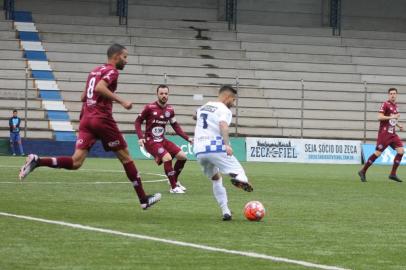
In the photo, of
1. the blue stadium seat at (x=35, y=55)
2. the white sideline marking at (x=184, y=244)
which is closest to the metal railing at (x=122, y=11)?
the blue stadium seat at (x=35, y=55)

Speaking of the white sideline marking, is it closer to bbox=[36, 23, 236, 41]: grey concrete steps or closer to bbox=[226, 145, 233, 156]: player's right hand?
bbox=[226, 145, 233, 156]: player's right hand

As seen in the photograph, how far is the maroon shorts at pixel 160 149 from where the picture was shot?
20925mm

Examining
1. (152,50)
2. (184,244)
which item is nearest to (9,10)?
(152,50)

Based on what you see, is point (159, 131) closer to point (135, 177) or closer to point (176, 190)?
point (176, 190)

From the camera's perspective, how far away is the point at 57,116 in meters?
43.2

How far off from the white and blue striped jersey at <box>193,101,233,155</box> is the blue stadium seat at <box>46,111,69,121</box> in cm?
2938

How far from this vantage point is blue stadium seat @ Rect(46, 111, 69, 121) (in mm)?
43094

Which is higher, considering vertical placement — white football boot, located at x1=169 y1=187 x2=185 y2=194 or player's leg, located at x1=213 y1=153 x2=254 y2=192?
player's leg, located at x1=213 y1=153 x2=254 y2=192

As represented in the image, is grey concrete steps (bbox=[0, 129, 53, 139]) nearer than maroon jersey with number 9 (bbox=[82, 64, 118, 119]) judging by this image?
No

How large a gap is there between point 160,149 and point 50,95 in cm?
2394

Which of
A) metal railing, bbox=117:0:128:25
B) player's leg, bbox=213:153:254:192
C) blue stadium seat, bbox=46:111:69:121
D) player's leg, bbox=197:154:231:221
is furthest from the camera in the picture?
metal railing, bbox=117:0:128:25

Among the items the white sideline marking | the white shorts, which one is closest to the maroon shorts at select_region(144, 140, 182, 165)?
the white shorts

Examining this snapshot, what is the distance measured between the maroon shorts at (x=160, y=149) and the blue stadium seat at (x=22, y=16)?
27.8 metres

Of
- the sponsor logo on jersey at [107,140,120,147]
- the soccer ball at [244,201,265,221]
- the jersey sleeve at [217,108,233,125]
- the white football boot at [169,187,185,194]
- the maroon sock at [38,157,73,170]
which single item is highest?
the jersey sleeve at [217,108,233,125]
